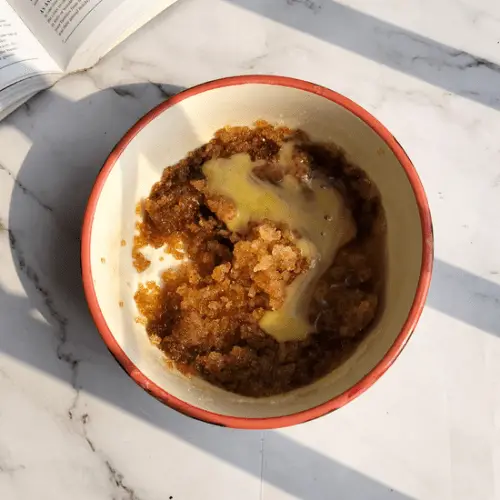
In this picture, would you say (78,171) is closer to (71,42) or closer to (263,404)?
(71,42)

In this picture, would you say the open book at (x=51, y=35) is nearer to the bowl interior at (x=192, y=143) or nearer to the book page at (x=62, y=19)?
the book page at (x=62, y=19)

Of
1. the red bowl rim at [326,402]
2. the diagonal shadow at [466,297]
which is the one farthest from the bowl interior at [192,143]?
the diagonal shadow at [466,297]

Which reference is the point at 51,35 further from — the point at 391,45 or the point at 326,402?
the point at 326,402

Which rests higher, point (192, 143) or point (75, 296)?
point (192, 143)

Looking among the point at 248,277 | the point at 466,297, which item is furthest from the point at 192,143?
the point at 466,297

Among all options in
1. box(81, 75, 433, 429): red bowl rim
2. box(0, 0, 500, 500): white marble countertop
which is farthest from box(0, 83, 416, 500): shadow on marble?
box(81, 75, 433, 429): red bowl rim

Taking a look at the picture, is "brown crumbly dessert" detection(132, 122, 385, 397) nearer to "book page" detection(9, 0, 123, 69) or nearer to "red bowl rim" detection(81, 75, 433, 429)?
"red bowl rim" detection(81, 75, 433, 429)
